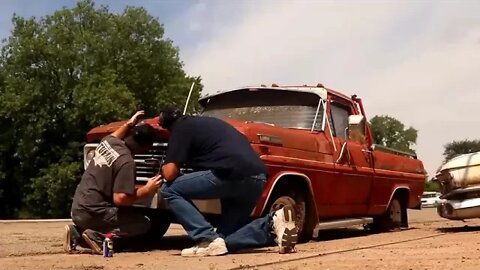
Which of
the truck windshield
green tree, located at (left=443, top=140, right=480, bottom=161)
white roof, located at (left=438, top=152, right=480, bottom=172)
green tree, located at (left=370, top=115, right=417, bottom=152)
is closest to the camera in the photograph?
the truck windshield

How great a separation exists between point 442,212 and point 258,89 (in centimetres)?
355

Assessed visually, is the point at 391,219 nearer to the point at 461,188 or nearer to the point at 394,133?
the point at 461,188

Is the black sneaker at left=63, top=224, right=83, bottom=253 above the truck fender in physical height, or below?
below

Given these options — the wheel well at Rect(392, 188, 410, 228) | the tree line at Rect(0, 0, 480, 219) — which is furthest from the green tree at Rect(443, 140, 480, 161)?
the wheel well at Rect(392, 188, 410, 228)

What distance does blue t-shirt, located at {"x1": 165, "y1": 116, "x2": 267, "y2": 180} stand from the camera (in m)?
6.57

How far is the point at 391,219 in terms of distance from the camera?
1095 cm

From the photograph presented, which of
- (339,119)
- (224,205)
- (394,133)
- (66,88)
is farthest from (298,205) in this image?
(394,133)

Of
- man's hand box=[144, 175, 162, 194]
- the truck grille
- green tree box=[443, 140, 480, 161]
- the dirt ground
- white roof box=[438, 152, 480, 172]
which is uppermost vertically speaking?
green tree box=[443, 140, 480, 161]

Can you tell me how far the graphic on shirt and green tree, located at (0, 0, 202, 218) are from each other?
123 feet

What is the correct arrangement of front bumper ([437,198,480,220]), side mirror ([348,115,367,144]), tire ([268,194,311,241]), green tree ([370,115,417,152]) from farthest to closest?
green tree ([370,115,417,152])
front bumper ([437,198,480,220])
side mirror ([348,115,367,144])
tire ([268,194,311,241])

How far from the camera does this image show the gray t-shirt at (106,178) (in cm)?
676

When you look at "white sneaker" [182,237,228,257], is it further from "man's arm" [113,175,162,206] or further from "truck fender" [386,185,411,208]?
"truck fender" [386,185,411,208]

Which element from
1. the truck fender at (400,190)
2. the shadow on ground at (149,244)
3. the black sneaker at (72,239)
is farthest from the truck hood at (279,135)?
the truck fender at (400,190)

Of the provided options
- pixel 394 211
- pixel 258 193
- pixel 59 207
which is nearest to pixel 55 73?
pixel 59 207
